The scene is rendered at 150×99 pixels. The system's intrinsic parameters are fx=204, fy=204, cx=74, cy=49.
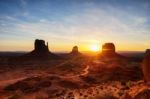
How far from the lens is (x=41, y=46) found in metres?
98.8

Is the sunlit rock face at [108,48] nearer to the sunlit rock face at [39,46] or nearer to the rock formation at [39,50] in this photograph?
the rock formation at [39,50]

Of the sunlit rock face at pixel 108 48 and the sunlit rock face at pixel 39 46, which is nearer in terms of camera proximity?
the sunlit rock face at pixel 108 48

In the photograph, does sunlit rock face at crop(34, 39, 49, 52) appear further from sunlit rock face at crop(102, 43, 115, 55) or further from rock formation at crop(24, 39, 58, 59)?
sunlit rock face at crop(102, 43, 115, 55)

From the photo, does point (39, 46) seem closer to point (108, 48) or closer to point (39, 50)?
point (39, 50)

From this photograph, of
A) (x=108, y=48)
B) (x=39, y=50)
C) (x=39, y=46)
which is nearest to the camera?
(x=108, y=48)

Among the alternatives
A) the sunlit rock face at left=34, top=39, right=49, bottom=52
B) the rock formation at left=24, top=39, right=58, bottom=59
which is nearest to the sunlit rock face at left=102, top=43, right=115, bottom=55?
the rock formation at left=24, top=39, right=58, bottom=59

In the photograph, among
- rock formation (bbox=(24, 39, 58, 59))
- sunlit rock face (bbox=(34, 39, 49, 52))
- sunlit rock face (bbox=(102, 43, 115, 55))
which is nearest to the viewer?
sunlit rock face (bbox=(102, 43, 115, 55))

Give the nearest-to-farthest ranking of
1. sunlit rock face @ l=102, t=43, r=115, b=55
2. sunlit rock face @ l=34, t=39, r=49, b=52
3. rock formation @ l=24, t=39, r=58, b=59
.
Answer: sunlit rock face @ l=102, t=43, r=115, b=55 < rock formation @ l=24, t=39, r=58, b=59 < sunlit rock face @ l=34, t=39, r=49, b=52

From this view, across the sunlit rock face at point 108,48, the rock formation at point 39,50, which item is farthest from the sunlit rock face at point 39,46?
the sunlit rock face at point 108,48

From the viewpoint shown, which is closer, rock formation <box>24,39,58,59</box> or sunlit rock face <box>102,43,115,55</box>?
sunlit rock face <box>102,43,115,55</box>

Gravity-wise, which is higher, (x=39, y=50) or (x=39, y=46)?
(x=39, y=46)

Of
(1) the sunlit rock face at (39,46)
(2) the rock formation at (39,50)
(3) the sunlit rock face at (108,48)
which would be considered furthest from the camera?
(1) the sunlit rock face at (39,46)

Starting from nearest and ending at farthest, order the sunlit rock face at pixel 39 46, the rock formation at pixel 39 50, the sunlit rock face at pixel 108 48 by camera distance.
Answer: the sunlit rock face at pixel 108 48 < the rock formation at pixel 39 50 < the sunlit rock face at pixel 39 46

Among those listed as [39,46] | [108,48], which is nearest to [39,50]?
[39,46]
